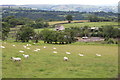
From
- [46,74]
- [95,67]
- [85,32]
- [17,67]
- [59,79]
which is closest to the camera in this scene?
[59,79]

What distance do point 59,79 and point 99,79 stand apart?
2.46m

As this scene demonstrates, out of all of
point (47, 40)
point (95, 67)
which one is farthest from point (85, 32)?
point (95, 67)

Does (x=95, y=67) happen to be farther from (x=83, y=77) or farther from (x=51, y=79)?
(x=51, y=79)

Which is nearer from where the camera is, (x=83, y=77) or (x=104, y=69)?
(x=83, y=77)

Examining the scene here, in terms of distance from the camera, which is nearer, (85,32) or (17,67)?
(17,67)

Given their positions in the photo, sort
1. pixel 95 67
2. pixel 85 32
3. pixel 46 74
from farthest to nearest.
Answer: pixel 85 32, pixel 95 67, pixel 46 74

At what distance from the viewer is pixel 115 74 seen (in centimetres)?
1502

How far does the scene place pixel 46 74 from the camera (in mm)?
14758

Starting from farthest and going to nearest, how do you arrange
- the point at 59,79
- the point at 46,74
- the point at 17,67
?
the point at 17,67 < the point at 46,74 < the point at 59,79

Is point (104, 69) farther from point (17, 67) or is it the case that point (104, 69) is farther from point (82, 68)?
point (17, 67)

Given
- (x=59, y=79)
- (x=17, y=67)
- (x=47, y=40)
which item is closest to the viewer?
(x=59, y=79)

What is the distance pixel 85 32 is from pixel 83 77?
6593 centimetres

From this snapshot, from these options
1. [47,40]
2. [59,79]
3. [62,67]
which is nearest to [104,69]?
[62,67]

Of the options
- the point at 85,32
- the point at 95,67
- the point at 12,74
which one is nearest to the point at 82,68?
the point at 95,67
